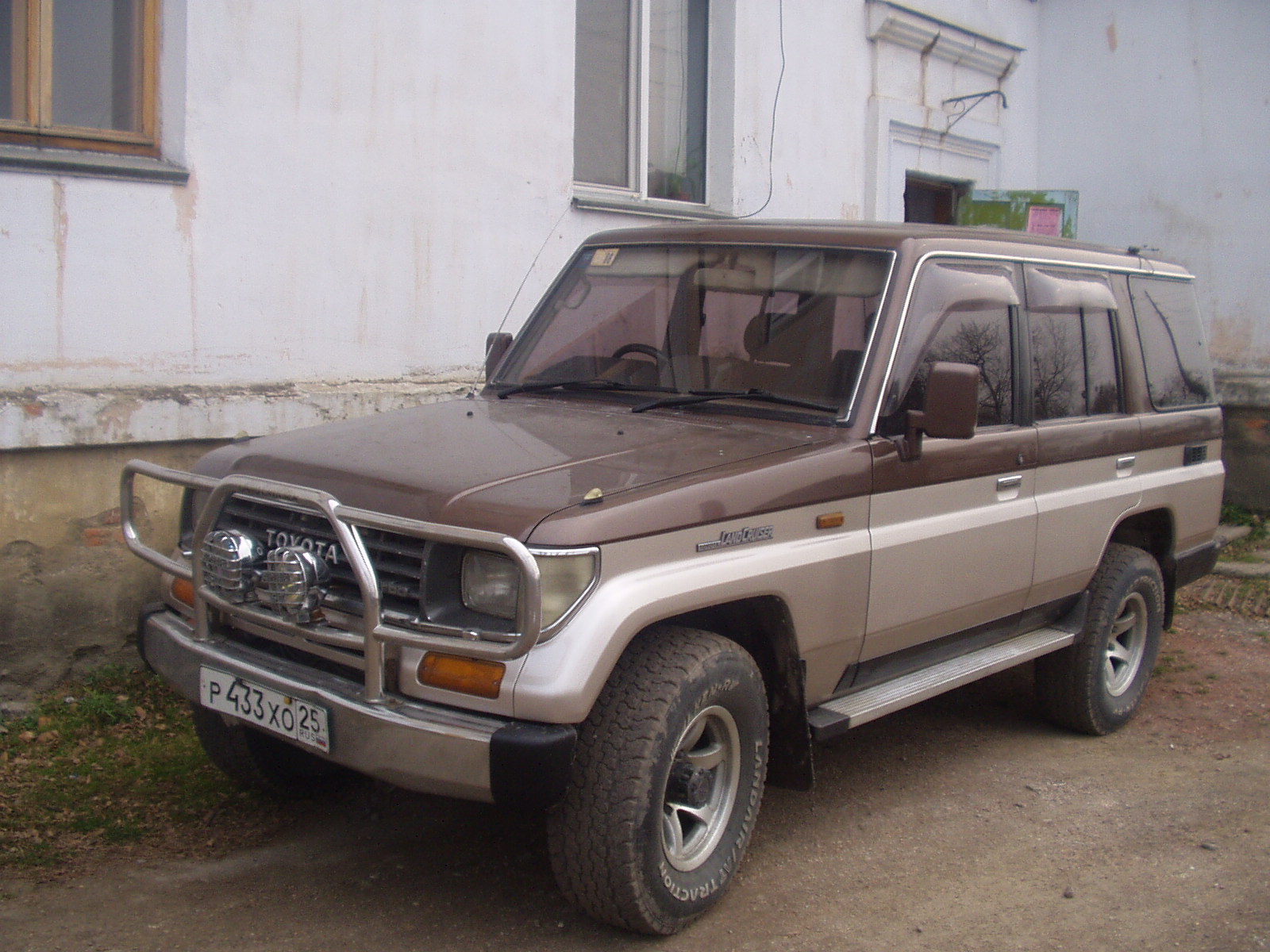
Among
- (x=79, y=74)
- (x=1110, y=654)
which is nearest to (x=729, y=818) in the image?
(x=1110, y=654)

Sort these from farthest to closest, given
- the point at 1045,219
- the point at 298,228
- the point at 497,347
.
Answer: the point at 1045,219 → the point at 298,228 → the point at 497,347

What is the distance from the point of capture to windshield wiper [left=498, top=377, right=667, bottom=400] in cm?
425

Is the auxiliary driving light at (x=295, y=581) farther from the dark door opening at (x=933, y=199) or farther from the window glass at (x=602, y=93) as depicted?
the dark door opening at (x=933, y=199)

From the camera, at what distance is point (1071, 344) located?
4777 millimetres

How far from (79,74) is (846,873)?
15.1 feet

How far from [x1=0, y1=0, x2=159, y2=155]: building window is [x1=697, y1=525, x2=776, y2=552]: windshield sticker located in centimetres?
365

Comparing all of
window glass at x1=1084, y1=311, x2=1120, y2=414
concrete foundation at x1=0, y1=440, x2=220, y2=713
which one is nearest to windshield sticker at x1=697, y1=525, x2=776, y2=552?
window glass at x1=1084, y1=311, x2=1120, y2=414

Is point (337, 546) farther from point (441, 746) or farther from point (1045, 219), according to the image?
point (1045, 219)

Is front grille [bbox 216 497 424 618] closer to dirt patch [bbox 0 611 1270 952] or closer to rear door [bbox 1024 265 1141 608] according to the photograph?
dirt patch [bbox 0 611 1270 952]

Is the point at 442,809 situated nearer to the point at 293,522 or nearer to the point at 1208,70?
the point at 293,522

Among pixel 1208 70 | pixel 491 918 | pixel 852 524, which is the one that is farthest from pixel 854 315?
pixel 1208 70

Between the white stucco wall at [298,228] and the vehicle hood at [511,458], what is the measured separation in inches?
69.4

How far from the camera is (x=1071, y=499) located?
4.67 m

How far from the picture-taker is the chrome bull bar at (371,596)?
110 inches
